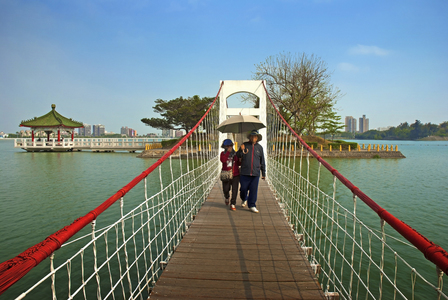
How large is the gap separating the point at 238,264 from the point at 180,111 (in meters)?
25.7

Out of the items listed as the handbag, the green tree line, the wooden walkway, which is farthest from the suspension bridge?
the green tree line

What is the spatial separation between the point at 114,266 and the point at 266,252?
7.28 ft

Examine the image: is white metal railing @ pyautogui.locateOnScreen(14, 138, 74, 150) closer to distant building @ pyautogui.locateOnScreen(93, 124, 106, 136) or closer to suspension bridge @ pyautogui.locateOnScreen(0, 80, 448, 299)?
suspension bridge @ pyautogui.locateOnScreen(0, 80, 448, 299)

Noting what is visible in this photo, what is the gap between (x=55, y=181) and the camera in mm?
9805

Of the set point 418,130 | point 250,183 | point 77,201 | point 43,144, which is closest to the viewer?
point 250,183

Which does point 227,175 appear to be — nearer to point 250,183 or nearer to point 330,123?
point 250,183

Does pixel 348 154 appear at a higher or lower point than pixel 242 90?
lower

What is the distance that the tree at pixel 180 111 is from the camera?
27141 millimetres

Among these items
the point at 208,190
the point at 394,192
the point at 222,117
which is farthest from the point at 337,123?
the point at 208,190

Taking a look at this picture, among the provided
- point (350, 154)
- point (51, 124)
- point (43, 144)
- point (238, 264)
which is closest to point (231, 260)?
point (238, 264)

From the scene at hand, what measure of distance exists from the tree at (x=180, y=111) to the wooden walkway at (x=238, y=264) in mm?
24445

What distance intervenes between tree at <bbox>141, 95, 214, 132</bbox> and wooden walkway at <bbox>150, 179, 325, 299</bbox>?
80.2 feet

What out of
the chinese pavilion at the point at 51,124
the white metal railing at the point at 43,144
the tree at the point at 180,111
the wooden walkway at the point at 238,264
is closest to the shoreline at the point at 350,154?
the tree at the point at 180,111

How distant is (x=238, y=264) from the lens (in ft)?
7.18
